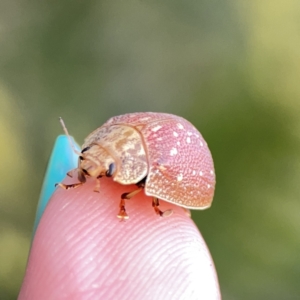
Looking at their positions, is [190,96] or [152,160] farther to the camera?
[190,96]

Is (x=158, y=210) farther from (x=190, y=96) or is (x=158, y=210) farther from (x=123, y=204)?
(x=190, y=96)

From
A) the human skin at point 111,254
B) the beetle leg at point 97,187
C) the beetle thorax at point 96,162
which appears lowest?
the human skin at point 111,254

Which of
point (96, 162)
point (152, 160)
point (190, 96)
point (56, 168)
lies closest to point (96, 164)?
point (96, 162)

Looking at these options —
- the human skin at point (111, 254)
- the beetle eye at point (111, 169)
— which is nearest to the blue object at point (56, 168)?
the human skin at point (111, 254)

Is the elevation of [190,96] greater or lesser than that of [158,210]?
greater

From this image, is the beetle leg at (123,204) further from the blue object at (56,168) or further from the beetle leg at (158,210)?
the blue object at (56,168)
